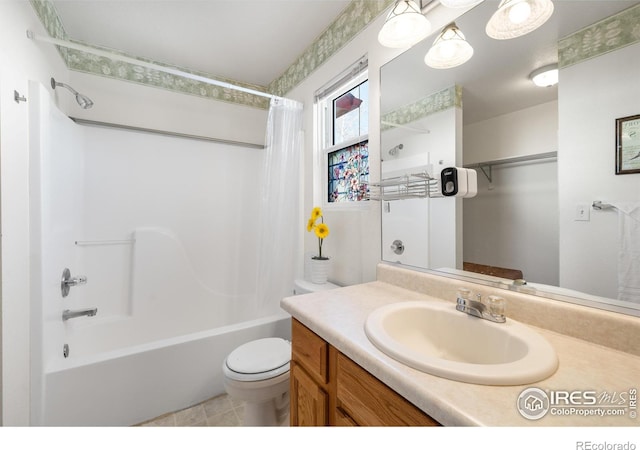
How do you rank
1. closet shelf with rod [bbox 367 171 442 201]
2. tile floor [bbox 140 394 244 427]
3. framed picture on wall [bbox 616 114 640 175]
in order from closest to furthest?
framed picture on wall [bbox 616 114 640 175] → closet shelf with rod [bbox 367 171 442 201] → tile floor [bbox 140 394 244 427]

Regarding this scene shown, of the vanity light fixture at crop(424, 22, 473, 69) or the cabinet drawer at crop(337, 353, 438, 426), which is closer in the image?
the cabinet drawer at crop(337, 353, 438, 426)

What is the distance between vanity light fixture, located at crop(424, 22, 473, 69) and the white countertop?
1.03 metres

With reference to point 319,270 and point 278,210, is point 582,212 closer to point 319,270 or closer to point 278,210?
point 319,270

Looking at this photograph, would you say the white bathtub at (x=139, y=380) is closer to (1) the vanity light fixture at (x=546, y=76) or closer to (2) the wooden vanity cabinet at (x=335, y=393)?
(2) the wooden vanity cabinet at (x=335, y=393)

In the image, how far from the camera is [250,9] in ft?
5.14

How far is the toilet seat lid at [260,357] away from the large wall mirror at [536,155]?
847 mm

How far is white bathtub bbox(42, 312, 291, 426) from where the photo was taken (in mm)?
1247

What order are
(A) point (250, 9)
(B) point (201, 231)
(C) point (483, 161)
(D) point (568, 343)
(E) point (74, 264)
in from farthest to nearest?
(B) point (201, 231)
(E) point (74, 264)
(A) point (250, 9)
(C) point (483, 161)
(D) point (568, 343)

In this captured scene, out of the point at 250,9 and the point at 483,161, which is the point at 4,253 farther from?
the point at 483,161

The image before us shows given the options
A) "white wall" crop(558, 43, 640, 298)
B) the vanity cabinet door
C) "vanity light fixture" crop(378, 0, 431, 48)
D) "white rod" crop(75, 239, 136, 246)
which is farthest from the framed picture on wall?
"white rod" crop(75, 239, 136, 246)

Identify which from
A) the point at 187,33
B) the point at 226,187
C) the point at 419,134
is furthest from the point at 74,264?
the point at 419,134

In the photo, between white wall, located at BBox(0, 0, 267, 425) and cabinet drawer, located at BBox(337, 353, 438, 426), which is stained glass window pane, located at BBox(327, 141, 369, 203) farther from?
white wall, located at BBox(0, 0, 267, 425)

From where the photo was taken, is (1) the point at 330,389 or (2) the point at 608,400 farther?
(1) the point at 330,389

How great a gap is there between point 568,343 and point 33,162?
7.11 ft
